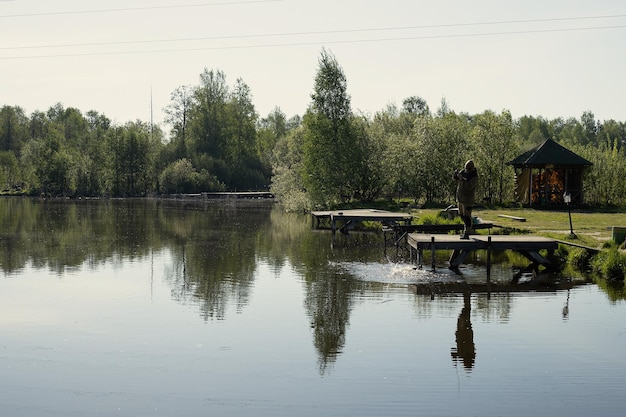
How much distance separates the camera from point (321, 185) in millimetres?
60281

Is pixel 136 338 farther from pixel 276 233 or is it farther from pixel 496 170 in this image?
pixel 496 170

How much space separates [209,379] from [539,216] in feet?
103

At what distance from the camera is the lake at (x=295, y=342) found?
44.0ft

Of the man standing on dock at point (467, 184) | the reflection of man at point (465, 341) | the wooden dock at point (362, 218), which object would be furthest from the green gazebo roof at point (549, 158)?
the reflection of man at point (465, 341)

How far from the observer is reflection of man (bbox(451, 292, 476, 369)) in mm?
16109

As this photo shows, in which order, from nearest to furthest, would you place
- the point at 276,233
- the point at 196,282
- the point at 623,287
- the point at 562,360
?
1. the point at 562,360
2. the point at 623,287
3. the point at 196,282
4. the point at 276,233

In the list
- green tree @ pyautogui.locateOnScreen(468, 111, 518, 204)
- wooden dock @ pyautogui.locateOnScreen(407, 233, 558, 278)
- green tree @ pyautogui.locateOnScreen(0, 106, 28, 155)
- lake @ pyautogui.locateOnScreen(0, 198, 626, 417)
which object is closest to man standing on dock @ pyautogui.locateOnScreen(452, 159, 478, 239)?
wooden dock @ pyautogui.locateOnScreen(407, 233, 558, 278)

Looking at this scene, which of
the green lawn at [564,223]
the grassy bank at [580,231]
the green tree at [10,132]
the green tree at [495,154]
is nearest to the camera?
the grassy bank at [580,231]

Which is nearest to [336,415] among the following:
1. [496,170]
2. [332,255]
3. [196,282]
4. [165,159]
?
[196,282]

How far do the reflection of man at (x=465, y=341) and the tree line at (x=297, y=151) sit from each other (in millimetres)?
34767

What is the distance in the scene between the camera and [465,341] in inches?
691

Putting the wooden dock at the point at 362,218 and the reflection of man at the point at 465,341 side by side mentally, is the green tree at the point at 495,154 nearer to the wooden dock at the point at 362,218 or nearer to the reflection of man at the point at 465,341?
the wooden dock at the point at 362,218

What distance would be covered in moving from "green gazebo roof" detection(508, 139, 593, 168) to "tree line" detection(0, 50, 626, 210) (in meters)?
1.76

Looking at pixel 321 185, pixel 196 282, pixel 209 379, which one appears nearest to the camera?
pixel 209 379
